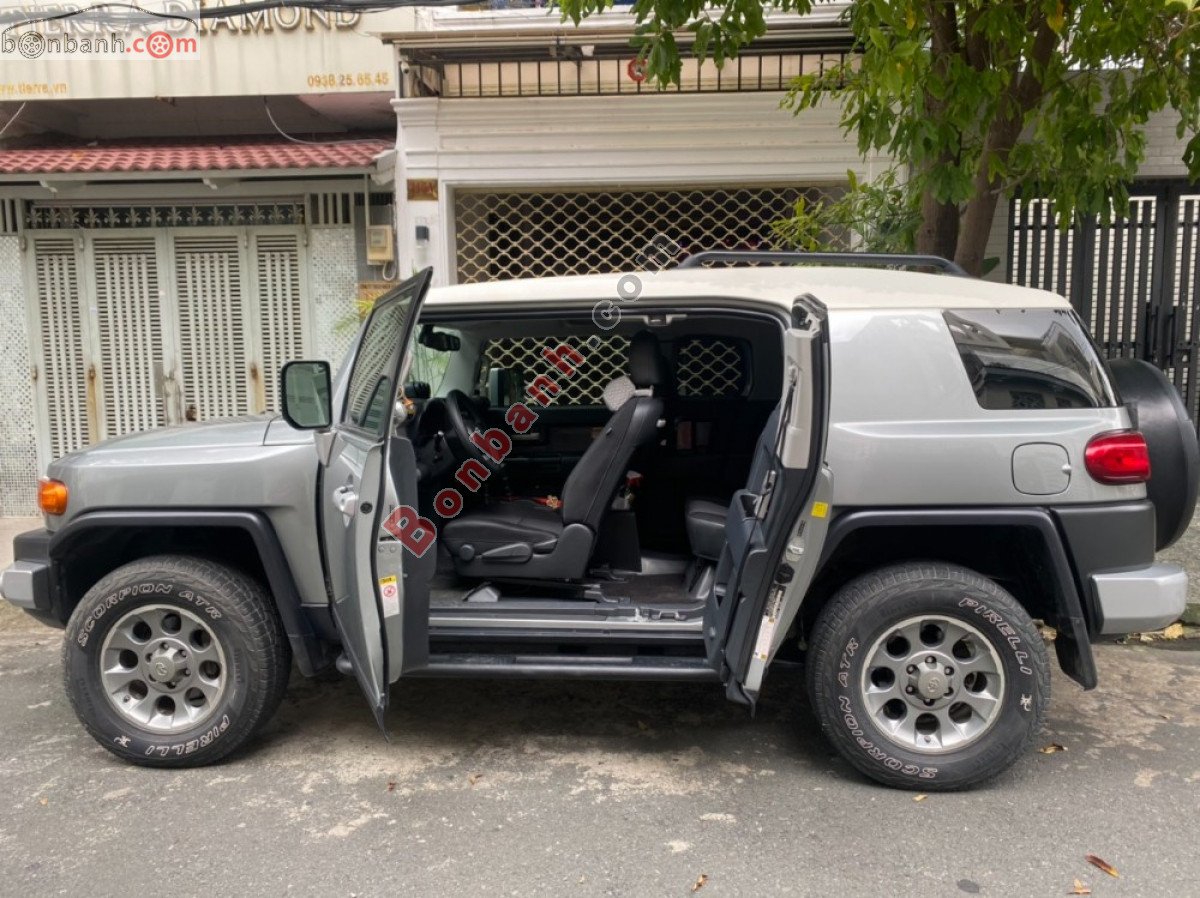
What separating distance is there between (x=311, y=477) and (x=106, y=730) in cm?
124

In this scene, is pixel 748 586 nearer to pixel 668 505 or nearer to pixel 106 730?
pixel 668 505

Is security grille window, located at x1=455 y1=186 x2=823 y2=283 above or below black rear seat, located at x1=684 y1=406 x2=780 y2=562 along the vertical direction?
above

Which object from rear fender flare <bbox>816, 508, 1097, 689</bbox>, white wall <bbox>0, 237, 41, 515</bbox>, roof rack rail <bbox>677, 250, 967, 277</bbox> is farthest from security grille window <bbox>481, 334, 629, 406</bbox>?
white wall <bbox>0, 237, 41, 515</bbox>

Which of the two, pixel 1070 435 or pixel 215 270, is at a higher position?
pixel 215 270

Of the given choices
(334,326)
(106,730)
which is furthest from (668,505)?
(334,326)

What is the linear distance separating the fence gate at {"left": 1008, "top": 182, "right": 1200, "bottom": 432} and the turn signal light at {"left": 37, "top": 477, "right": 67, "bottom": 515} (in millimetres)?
6693

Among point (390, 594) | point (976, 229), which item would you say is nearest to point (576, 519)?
point (390, 594)

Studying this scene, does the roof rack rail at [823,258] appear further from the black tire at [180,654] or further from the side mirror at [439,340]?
the black tire at [180,654]

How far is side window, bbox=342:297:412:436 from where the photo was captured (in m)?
3.28

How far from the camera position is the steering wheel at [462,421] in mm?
4289

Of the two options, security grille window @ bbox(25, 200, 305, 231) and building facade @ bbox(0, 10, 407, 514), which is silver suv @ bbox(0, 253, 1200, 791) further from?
security grille window @ bbox(25, 200, 305, 231)

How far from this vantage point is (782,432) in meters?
3.24

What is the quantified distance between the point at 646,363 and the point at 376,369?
1163mm

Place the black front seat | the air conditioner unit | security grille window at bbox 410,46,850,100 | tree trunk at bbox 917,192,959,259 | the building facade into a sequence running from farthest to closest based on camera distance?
the building facade → the air conditioner unit → security grille window at bbox 410,46,850,100 → tree trunk at bbox 917,192,959,259 → the black front seat
